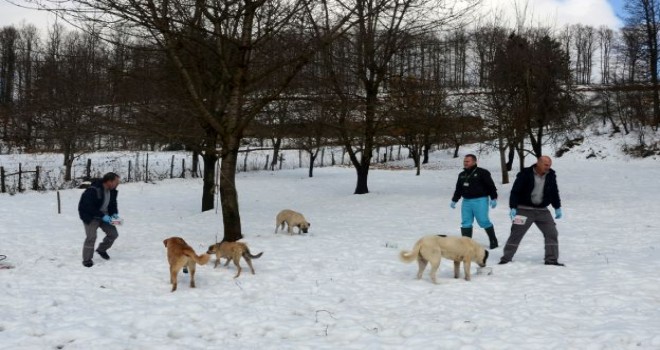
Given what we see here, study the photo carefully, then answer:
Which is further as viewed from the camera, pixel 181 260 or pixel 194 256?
pixel 194 256

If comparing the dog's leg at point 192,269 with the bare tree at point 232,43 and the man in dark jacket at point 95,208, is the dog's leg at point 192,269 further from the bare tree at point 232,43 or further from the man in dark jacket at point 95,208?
the bare tree at point 232,43

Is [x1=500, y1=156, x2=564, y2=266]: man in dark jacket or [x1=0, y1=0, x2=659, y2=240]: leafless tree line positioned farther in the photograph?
[x1=0, y1=0, x2=659, y2=240]: leafless tree line

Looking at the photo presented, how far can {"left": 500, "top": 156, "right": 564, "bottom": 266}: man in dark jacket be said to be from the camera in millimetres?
8227

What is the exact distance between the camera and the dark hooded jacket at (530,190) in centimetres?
825

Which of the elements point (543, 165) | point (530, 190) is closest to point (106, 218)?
point (530, 190)

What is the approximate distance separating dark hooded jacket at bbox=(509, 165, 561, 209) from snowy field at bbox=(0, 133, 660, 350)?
105 centimetres

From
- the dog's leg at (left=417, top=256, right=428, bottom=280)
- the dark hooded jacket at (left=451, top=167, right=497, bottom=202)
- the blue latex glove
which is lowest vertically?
the dog's leg at (left=417, top=256, right=428, bottom=280)

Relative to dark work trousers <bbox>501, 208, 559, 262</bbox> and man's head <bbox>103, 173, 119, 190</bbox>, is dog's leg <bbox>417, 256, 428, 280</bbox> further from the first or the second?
man's head <bbox>103, 173, 119, 190</bbox>

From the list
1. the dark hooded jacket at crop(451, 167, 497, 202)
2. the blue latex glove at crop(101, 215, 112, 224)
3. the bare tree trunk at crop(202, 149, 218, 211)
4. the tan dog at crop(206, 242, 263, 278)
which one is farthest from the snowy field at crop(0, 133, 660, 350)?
the bare tree trunk at crop(202, 149, 218, 211)

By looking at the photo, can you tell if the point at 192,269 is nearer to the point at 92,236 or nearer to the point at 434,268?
the point at 92,236

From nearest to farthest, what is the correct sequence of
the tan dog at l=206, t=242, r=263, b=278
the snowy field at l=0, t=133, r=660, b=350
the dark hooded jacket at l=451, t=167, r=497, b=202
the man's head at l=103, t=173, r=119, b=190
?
the snowy field at l=0, t=133, r=660, b=350, the tan dog at l=206, t=242, r=263, b=278, the man's head at l=103, t=173, r=119, b=190, the dark hooded jacket at l=451, t=167, r=497, b=202

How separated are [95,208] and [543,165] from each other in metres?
7.71

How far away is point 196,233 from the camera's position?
12.7 meters

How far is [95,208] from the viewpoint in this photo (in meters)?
8.74
